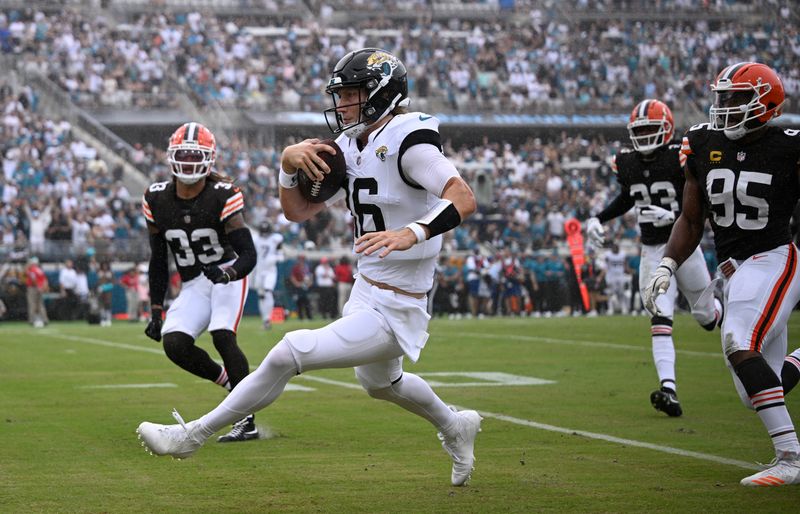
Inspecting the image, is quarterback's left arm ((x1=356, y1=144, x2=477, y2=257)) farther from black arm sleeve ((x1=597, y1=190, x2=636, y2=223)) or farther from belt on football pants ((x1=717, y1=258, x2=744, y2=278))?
black arm sleeve ((x1=597, y1=190, x2=636, y2=223))

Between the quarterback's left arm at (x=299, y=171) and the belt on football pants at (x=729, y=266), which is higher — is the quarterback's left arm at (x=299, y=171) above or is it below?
above

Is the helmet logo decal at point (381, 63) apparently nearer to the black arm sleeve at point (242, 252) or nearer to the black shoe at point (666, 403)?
the black arm sleeve at point (242, 252)

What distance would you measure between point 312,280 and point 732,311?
1959 cm

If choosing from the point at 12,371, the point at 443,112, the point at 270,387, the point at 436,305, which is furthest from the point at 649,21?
the point at 270,387

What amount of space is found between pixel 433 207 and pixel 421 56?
30929 millimetres

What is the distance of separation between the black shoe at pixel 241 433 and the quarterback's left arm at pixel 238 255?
0.92m

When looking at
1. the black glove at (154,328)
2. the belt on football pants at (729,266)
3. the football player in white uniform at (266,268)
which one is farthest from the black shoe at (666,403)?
the football player in white uniform at (266,268)

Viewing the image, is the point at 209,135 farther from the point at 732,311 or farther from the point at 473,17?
the point at 473,17

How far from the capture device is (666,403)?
807 cm

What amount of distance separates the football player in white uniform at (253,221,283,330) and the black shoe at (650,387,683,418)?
1156 centimetres

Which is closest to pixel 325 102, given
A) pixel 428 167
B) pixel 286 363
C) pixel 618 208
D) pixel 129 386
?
pixel 129 386

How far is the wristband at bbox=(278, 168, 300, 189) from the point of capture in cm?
525

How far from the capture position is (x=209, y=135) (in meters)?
7.52

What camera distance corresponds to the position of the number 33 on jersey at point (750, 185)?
5.79 meters
